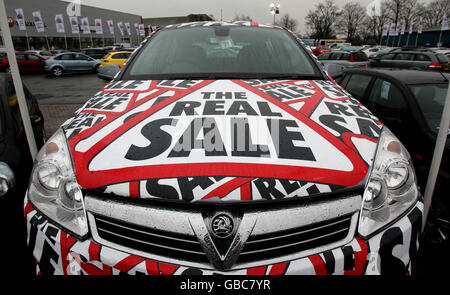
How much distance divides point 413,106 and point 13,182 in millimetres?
3717

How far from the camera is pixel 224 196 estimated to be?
116 cm

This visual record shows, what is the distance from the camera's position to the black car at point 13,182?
1998mm

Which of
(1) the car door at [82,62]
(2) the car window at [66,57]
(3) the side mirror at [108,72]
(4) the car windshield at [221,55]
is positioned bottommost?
(1) the car door at [82,62]

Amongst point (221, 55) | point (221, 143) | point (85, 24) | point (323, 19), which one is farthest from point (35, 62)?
point (323, 19)

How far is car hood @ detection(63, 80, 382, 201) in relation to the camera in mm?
1207

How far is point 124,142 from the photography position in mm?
1460

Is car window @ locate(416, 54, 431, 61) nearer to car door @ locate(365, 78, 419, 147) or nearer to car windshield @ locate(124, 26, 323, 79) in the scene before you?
car door @ locate(365, 78, 419, 147)

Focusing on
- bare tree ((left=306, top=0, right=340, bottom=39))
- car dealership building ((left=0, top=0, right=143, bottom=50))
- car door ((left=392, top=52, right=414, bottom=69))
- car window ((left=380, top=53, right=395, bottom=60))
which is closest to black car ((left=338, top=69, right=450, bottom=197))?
car door ((left=392, top=52, right=414, bottom=69))

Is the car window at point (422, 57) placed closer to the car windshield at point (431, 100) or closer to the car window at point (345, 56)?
the car window at point (345, 56)

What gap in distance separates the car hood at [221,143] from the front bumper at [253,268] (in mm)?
252

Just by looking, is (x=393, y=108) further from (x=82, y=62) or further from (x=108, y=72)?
(x=82, y=62)

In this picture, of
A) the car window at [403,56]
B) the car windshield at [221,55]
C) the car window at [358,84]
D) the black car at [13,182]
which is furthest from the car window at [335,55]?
the black car at [13,182]
